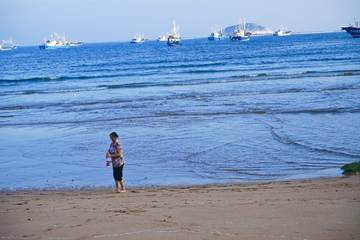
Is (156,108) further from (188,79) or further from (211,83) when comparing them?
(188,79)

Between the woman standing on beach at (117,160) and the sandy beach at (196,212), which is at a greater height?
the woman standing on beach at (117,160)

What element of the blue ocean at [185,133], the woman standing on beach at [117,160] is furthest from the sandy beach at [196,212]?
the blue ocean at [185,133]

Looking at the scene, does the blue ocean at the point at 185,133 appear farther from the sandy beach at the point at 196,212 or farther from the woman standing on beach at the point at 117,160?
the sandy beach at the point at 196,212

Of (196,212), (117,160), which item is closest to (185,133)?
(117,160)

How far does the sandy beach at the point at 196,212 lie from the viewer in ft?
16.5

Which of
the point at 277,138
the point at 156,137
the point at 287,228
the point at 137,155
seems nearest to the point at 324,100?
the point at 277,138

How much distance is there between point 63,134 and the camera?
13992 mm

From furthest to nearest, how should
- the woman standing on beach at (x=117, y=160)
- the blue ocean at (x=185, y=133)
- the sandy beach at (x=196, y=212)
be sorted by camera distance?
the blue ocean at (x=185, y=133) → the woman standing on beach at (x=117, y=160) → the sandy beach at (x=196, y=212)

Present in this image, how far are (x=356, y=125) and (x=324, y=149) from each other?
380cm

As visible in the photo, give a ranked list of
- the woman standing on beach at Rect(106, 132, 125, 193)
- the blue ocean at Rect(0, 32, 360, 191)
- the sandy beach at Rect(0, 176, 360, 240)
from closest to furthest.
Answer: the sandy beach at Rect(0, 176, 360, 240), the woman standing on beach at Rect(106, 132, 125, 193), the blue ocean at Rect(0, 32, 360, 191)

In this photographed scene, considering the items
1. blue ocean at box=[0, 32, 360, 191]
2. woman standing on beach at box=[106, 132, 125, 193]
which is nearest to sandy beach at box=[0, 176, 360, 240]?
woman standing on beach at box=[106, 132, 125, 193]

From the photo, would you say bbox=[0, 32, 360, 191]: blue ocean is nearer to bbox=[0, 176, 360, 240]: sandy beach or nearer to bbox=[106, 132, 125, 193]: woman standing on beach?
bbox=[106, 132, 125, 193]: woman standing on beach

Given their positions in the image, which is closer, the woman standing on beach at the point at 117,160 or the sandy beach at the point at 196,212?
the sandy beach at the point at 196,212

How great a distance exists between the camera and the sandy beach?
5.02m
